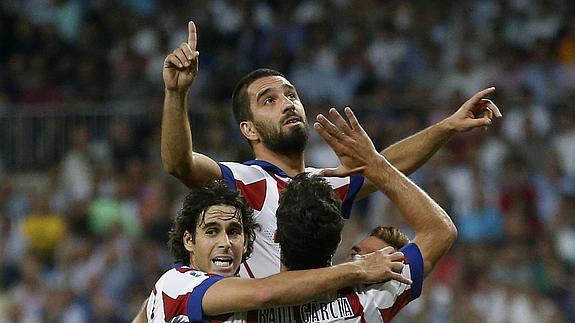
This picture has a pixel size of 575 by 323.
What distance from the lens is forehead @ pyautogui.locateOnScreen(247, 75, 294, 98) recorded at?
245 inches

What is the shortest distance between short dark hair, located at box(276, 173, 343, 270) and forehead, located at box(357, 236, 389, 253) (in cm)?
44

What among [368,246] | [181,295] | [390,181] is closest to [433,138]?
[368,246]

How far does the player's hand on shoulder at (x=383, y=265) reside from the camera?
193 inches

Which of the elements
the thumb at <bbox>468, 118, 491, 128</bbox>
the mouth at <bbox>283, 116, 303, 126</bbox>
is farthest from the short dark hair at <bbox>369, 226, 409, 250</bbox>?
the mouth at <bbox>283, 116, 303, 126</bbox>

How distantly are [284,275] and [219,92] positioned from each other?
8.94 metres

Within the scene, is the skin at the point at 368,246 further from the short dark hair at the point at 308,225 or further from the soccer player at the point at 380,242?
the short dark hair at the point at 308,225

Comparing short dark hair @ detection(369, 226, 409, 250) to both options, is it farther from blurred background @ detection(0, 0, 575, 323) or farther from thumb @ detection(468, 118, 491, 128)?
blurred background @ detection(0, 0, 575, 323)

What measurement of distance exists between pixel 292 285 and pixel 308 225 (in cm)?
24

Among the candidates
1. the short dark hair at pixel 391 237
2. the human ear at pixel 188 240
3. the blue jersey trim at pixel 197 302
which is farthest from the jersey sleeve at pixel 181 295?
the short dark hair at pixel 391 237

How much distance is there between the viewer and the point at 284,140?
241 inches

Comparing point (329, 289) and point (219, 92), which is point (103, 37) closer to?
point (219, 92)

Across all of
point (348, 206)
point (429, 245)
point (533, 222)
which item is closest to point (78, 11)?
point (533, 222)

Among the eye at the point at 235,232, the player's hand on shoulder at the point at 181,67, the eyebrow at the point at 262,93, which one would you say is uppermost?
the player's hand on shoulder at the point at 181,67

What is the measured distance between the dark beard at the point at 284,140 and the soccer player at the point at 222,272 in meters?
0.55
